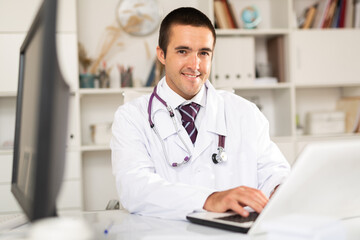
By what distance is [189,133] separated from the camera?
168cm

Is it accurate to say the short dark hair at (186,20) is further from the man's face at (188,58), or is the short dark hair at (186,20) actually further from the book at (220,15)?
the book at (220,15)

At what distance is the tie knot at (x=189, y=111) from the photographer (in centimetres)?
172

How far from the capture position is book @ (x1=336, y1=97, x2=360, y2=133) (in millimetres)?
3385

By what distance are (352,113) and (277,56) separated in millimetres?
784

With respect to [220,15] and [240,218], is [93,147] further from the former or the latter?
[240,218]

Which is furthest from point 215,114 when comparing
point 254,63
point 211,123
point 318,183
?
point 254,63

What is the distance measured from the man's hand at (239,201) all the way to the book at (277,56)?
7.88 ft

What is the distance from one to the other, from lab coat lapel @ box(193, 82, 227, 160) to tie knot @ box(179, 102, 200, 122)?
5 centimetres

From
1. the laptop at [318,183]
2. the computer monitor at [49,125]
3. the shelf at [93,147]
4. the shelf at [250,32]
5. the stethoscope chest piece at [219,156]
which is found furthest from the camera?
the shelf at [250,32]

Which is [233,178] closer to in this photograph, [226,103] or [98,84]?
[226,103]

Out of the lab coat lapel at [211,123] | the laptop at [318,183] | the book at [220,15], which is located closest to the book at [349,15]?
the book at [220,15]

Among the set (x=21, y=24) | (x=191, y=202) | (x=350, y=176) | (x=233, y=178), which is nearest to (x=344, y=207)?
(x=350, y=176)

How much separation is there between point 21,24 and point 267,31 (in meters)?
1.83

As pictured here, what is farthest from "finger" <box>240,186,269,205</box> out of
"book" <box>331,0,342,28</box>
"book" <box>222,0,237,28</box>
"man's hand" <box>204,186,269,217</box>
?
"book" <box>331,0,342,28</box>
